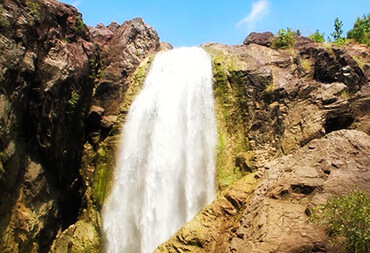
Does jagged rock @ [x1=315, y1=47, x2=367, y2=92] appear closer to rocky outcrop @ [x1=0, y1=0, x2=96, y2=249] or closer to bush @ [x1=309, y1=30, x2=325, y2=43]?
bush @ [x1=309, y1=30, x2=325, y2=43]

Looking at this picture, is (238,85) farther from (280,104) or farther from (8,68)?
(8,68)


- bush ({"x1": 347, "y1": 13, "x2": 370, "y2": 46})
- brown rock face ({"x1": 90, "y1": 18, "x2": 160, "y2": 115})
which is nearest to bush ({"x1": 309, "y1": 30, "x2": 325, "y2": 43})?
bush ({"x1": 347, "y1": 13, "x2": 370, "y2": 46})

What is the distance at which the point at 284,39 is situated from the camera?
2700 centimetres

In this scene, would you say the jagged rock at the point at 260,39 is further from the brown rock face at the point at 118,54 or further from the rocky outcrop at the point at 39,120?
the rocky outcrop at the point at 39,120

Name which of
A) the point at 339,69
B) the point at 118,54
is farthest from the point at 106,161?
the point at 339,69

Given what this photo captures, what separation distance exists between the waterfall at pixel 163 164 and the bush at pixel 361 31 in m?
14.1

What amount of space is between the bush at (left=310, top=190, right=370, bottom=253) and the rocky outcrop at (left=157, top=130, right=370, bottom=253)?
1.96 feet

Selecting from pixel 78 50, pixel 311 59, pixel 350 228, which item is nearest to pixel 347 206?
pixel 350 228

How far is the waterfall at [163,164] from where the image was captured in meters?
19.1

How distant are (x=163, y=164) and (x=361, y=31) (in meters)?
21.2

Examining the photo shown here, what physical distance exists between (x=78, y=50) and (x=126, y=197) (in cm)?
1130

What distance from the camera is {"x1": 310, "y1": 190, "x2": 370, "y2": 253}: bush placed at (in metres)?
10.9

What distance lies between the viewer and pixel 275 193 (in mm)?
14727

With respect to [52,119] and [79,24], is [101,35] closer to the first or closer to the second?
[79,24]
